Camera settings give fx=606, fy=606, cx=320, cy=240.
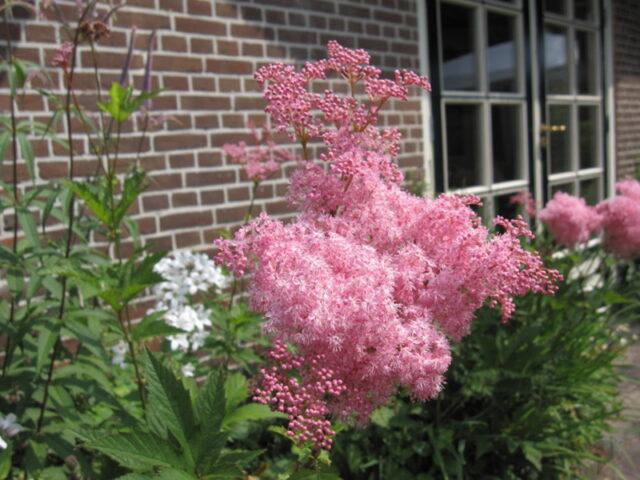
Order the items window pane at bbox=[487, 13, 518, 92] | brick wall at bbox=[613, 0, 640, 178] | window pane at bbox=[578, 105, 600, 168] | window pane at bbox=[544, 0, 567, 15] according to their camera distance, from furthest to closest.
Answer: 1. brick wall at bbox=[613, 0, 640, 178]
2. window pane at bbox=[578, 105, 600, 168]
3. window pane at bbox=[544, 0, 567, 15]
4. window pane at bbox=[487, 13, 518, 92]

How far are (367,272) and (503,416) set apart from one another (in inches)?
78.9

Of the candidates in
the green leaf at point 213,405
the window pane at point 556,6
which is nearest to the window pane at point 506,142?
the window pane at point 556,6

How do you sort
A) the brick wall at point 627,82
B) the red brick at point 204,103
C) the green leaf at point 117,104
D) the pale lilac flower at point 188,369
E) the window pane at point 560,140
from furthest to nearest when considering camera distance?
the brick wall at point 627,82 → the window pane at point 560,140 → the red brick at point 204,103 → the pale lilac flower at point 188,369 → the green leaf at point 117,104

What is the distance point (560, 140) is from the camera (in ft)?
17.5

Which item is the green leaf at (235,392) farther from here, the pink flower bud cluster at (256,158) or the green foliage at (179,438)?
the pink flower bud cluster at (256,158)

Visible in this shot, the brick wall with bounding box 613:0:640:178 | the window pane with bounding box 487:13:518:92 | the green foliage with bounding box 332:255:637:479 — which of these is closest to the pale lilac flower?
the green foliage with bounding box 332:255:637:479

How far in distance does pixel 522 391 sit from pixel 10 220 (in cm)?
203

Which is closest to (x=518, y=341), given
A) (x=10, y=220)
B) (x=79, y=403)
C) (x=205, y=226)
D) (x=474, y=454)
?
(x=474, y=454)

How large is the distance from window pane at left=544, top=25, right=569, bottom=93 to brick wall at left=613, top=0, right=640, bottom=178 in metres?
0.78

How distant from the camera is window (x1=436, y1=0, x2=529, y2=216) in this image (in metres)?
4.05

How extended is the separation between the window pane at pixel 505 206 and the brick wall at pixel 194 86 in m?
2.02

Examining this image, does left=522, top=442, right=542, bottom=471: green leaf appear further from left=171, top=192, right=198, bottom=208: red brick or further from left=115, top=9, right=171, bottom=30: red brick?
left=115, top=9, right=171, bottom=30: red brick

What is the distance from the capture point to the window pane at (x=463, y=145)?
4098mm

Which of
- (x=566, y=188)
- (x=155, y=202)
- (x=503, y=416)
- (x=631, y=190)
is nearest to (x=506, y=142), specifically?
Result: (x=566, y=188)
